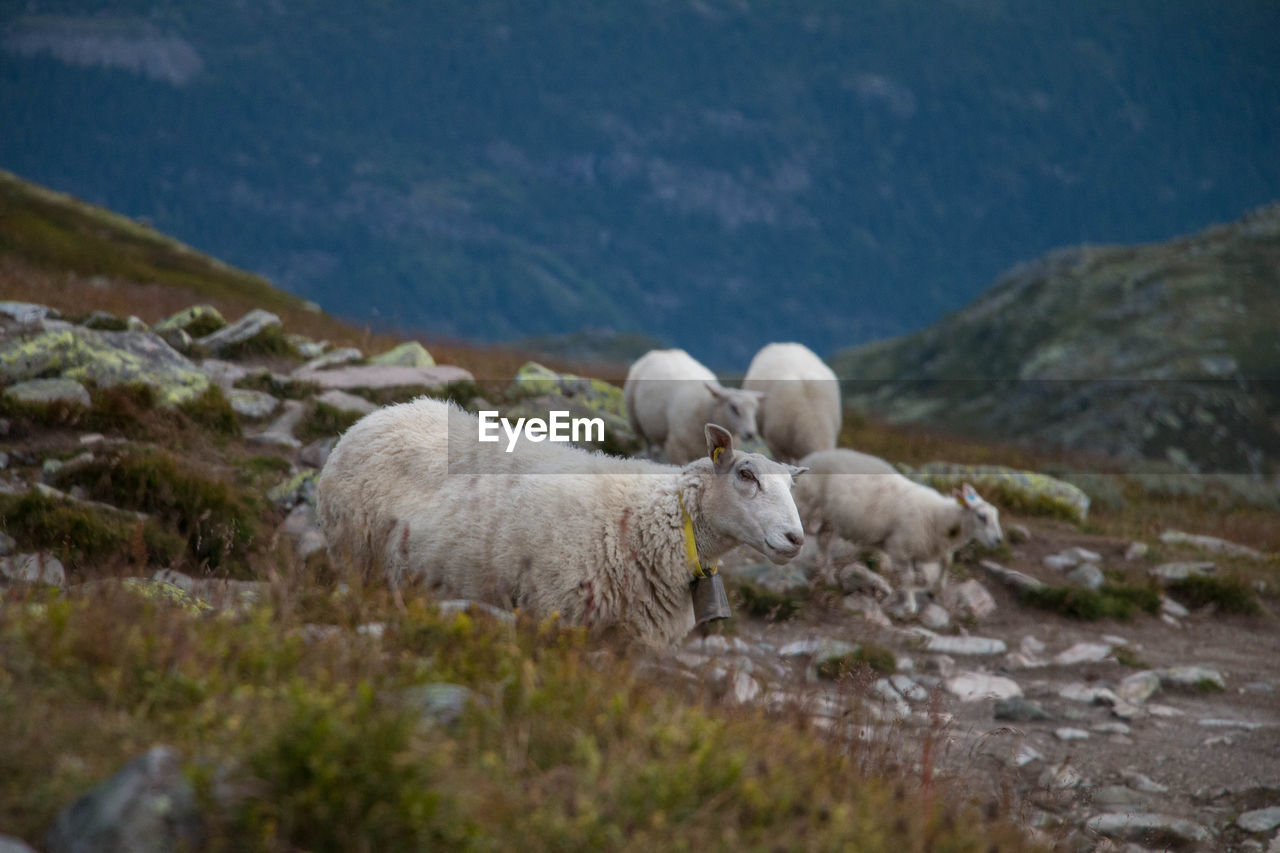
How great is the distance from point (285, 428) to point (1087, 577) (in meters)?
11.5

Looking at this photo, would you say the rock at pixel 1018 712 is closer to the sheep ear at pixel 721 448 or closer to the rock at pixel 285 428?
the sheep ear at pixel 721 448

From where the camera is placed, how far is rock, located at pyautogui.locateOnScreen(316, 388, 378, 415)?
13336 mm

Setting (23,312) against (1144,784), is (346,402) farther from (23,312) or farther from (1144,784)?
(1144,784)

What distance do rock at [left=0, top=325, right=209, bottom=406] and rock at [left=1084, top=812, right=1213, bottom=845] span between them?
1122 cm

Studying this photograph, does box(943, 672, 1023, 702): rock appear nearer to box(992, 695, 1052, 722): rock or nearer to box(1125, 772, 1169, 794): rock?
box(992, 695, 1052, 722): rock

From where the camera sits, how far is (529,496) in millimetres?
6855

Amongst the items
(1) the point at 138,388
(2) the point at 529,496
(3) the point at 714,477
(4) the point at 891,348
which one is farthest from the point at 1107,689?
(4) the point at 891,348

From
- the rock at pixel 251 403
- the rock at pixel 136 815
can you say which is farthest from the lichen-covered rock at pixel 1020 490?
the rock at pixel 136 815

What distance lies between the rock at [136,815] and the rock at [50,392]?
31.9 ft

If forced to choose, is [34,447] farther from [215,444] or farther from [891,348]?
[891,348]

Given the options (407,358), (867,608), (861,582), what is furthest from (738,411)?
(407,358)

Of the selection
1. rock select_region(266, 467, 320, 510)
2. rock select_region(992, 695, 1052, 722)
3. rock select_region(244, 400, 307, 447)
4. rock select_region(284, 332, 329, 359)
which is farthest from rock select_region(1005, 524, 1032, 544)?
rock select_region(284, 332, 329, 359)

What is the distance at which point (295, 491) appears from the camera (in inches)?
418

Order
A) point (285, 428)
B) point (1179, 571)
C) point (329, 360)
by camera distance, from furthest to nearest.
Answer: point (329, 360) → point (1179, 571) → point (285, 428)
